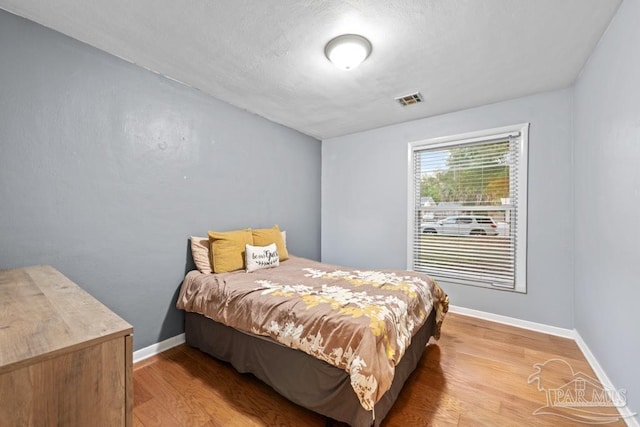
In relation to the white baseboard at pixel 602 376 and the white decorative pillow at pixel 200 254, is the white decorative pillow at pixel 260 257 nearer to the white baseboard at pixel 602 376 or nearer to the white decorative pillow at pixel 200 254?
the white decorative pillow at pixel 200 254

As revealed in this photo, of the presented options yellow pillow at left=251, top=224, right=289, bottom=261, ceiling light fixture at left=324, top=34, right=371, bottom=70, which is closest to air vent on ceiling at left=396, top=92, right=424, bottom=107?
ceiling light fixture at left=324, top=34, right=371, bottom=70

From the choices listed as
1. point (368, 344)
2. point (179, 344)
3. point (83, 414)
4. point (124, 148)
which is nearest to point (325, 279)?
point (368, 344)

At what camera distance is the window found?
9.23ft

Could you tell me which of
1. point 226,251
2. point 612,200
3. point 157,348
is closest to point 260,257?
point 226,251

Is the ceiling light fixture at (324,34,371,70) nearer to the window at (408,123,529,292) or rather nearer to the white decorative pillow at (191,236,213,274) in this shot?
the window at (408,123,529,292)

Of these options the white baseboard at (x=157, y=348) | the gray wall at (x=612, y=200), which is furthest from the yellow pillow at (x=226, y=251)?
the gray wall at (x=612, y=200)

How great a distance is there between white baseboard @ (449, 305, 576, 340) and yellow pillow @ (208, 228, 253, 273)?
104 inches

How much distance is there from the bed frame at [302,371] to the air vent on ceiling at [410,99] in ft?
7.46

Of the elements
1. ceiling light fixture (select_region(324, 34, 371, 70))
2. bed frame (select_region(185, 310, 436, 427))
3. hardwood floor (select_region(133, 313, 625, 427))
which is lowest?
hardwood floor (select_region(133, 313, 625, 427))

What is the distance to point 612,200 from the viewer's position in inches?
67.6

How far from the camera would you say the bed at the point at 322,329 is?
1349 mm

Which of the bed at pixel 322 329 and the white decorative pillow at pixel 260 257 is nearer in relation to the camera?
the bed at pixel 322 329

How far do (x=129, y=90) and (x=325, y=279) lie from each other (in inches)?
89.8

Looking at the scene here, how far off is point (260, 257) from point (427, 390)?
1.77 meters
